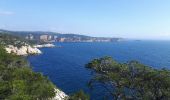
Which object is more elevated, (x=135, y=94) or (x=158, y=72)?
(x=158, y=72)

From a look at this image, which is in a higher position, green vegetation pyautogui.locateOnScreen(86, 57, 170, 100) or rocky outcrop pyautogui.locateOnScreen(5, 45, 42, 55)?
green vegetation pyautogui.locateOnScreen(86, 57, 170, 100)

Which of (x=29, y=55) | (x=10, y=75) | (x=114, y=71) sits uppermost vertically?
(x=114, y=71)

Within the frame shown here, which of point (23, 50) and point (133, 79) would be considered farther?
point (23, 50)

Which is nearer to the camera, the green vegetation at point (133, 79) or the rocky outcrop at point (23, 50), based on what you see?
the green vegetation at point (133, 79)

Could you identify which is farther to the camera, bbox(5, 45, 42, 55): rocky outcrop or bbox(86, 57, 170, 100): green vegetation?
bbox(5, 45, 42, 55): rocky outcrop

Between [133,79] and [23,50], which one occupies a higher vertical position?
[133,79]

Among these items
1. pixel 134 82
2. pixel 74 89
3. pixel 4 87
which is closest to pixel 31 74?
pixel 4 87

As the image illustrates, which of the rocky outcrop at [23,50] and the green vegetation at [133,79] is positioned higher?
the green vegetation at [133,79]

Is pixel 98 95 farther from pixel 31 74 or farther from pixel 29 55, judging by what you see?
pixel 29 55
